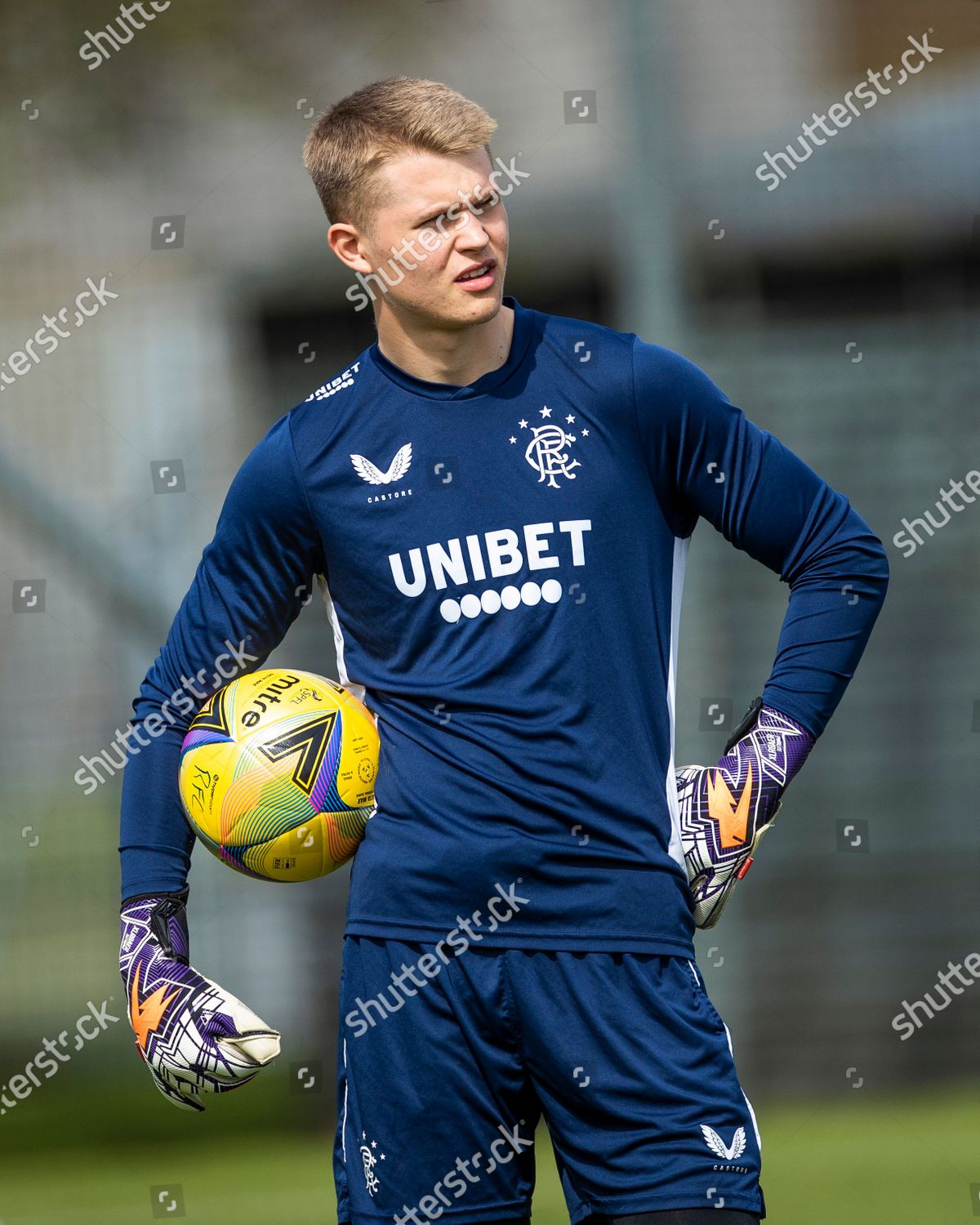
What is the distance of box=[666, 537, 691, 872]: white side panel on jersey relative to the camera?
1.94 meters

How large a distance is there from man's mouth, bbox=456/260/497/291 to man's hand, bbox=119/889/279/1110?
935 millimetres

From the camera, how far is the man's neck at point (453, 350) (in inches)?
78.6

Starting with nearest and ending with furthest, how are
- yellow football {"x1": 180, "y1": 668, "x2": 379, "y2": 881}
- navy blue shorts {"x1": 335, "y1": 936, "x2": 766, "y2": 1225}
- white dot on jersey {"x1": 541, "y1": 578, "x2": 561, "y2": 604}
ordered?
navy blue shorts {"x1": 335, "y1": 936, "x2": 766, "y2": 1225} < white dot on jersey {"x1": 541, "y1": 578, "x2": 561, "y2": 604} < yellow football {"x1": 180, "y1": 668, "x2": 379, "y2": 881}

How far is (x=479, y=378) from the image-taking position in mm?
2008

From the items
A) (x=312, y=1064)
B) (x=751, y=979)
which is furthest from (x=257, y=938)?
(x=751, y=979)

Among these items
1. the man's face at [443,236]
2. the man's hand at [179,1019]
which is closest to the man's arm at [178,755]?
the man's hand at [179,1019]

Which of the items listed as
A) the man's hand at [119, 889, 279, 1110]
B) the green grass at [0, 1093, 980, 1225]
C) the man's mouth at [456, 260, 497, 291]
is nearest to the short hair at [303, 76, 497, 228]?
the man's mouth at [456, 260, 497, 291]

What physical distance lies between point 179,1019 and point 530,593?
0.72 meters

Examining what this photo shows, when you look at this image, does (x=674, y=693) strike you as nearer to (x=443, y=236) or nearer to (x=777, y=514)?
(x=777, y=514)

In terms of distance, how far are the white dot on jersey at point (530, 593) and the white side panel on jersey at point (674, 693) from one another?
0.20 m

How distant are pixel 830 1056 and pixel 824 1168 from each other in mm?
341

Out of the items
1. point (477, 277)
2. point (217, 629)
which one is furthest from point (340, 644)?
Result: point (477, 277)

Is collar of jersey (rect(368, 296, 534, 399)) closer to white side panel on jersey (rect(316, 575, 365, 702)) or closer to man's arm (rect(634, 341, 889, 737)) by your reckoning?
man's arm (rect(634, 341, 889, 737))

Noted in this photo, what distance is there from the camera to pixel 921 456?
4539 mm
